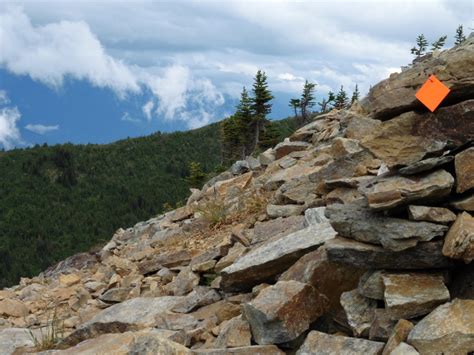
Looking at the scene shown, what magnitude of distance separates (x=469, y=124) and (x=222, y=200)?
11433 mm

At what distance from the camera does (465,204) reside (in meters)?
6.16

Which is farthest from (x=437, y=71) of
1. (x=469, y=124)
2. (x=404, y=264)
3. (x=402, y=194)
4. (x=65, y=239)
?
(x=65, y=239)

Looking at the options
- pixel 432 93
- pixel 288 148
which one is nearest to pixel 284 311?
pixel 432 93

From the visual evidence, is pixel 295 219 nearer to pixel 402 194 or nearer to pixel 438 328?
pixel 402 194

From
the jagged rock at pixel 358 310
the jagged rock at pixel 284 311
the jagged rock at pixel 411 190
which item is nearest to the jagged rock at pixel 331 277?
the jagged rock at pixel 284 311

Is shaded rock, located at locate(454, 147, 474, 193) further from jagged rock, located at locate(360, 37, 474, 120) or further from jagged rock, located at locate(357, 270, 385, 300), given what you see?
jagged rock, located at locate(357, 270, 385, 300)

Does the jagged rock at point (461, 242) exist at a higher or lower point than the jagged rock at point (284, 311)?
higher

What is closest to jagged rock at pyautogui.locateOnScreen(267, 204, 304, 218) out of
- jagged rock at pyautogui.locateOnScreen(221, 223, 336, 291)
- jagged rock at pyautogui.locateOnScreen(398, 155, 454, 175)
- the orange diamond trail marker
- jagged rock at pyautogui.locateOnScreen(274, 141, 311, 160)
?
jagged rock at pyautogui.locateOnScreen(221, 223, 336, 291)

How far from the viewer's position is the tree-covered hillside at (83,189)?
13762 centimetres

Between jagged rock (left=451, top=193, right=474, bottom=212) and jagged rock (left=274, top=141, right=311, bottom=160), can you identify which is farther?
jagged rock (left=274, top=141, right=311, bottom=160)

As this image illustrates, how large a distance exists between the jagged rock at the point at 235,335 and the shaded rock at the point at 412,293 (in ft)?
6.15

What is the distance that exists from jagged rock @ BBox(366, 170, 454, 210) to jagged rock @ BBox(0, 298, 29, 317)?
970 centimetres

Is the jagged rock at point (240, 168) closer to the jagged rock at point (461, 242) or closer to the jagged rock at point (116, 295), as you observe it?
the jagged rock at point (116, 295)

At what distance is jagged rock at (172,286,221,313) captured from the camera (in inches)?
356
